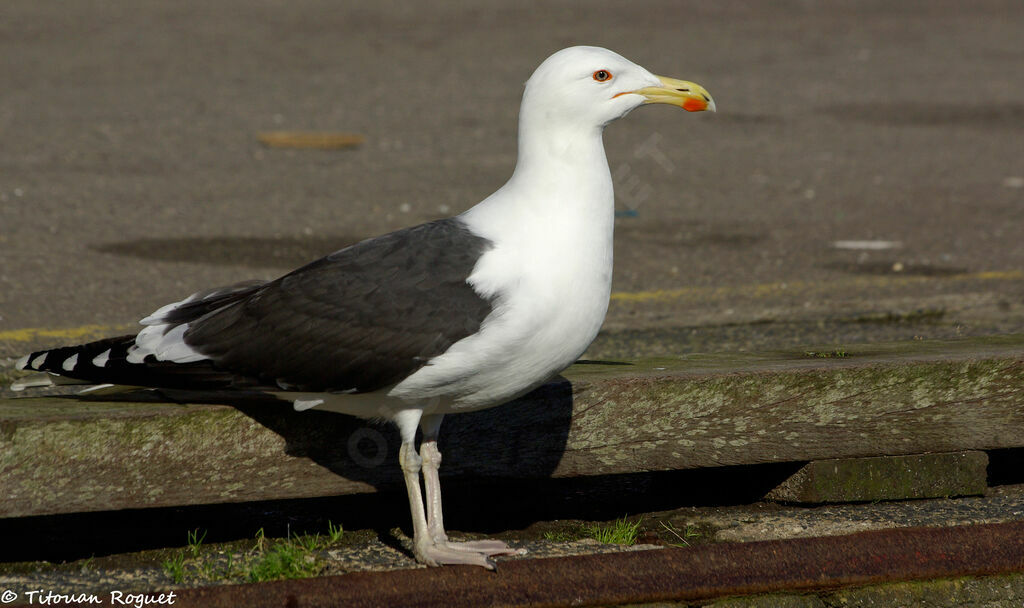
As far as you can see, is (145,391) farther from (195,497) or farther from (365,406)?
(365,406)

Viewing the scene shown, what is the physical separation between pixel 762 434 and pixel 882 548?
62 centimetres

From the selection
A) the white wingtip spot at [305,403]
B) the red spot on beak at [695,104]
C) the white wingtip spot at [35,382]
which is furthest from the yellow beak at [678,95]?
the white wingtip spot at [35,382]

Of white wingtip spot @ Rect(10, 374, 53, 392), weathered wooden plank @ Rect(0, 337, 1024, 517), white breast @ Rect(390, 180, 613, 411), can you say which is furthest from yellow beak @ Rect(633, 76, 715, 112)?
white wingtip spot @ Rect(10, 374, 53, 392)

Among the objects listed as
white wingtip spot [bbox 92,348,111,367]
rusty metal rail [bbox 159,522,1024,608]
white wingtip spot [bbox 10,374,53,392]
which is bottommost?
rusty metal rail [bbox 159,522,1024,608]

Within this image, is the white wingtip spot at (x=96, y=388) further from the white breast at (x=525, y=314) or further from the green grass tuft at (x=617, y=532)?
the green grass tuft at (x=617, y=532)

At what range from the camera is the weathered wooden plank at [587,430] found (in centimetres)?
355

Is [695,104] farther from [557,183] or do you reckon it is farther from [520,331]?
[520,331]

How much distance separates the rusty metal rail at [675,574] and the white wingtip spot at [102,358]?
2.77 feet

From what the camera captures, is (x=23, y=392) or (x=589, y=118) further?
(x=23, y=392)

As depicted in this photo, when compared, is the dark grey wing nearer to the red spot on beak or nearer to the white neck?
the white neck

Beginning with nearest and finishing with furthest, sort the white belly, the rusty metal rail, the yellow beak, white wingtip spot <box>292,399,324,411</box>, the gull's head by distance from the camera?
the rusty metal rail
the white belly
white wingtip spot <box>292,399,324,411</box>
the gull's head
the yellow beak

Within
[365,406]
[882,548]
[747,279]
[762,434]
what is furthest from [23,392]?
[747,279]

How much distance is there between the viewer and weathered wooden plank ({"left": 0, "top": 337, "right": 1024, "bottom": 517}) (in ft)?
11.6

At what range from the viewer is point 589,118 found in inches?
146
